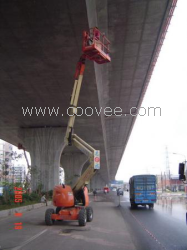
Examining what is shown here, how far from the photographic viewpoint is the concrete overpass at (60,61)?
1415 cm

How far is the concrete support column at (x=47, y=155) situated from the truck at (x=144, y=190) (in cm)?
1146

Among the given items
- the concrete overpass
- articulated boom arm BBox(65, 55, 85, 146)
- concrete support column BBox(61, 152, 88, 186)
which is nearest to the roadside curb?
articulated boom arm BBox(65, 55, 85, 146)

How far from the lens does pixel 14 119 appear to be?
3331cm

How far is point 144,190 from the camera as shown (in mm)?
26562

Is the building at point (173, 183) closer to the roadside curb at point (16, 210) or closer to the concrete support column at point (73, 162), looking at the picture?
the concrete support column at point (73, 162)

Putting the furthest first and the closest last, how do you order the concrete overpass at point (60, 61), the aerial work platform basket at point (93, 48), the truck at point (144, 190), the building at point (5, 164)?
1. the building at point (5, 164)
2. the truck at point (144, 190)
3. the concrete overpass at point (60, 61)
4. the aerial work platform basket at point (93, 48)

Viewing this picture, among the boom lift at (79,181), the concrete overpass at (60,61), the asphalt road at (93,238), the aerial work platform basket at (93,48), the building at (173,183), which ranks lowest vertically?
the building at (173,183)

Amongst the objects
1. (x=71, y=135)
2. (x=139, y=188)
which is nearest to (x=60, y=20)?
(x=71, y=135)

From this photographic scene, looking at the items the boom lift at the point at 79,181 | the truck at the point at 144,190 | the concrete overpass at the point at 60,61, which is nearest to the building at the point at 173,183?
the concrete overpass at the point at 60,61

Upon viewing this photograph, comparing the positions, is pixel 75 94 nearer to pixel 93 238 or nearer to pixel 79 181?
pixel 79 181

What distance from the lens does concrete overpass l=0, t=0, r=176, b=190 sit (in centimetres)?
1415

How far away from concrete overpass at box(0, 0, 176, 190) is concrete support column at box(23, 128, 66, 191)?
11cm

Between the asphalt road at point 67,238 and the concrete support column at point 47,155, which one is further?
the concrete support column at point 47,155

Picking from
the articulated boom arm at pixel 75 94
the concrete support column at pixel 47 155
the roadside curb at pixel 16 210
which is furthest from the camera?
the concrete support column at pixel 47 155
